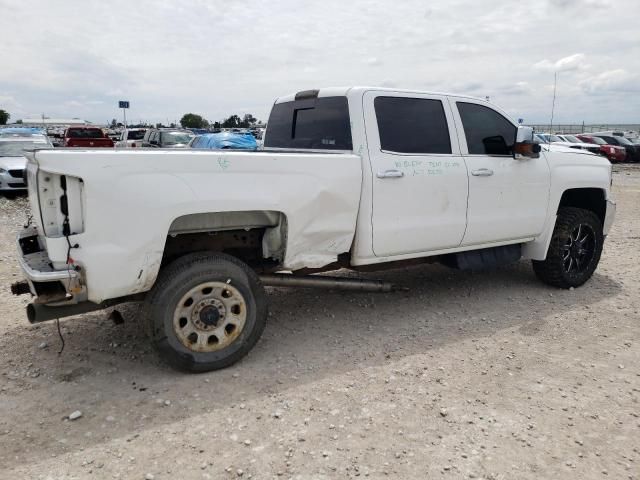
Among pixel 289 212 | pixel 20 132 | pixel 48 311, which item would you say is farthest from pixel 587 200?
pixel 20 132

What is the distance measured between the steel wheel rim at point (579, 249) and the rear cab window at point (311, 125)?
289 cm

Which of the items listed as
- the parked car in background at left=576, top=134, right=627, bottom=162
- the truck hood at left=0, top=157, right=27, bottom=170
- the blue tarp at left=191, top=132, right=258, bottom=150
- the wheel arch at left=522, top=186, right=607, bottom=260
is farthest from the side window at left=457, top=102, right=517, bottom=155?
the parked car in background at left=576, top=134, right=627, bottom=162

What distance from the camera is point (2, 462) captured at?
2.74 m

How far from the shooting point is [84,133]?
2222cm

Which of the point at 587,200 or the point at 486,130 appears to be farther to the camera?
the point at 587,200

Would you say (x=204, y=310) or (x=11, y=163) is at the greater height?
(x=11, y=163)

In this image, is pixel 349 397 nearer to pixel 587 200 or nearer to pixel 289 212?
pixel 289 212

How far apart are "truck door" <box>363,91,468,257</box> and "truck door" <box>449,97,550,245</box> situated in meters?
0.16

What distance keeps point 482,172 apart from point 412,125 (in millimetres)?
831

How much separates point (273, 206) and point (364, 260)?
3.27 ft

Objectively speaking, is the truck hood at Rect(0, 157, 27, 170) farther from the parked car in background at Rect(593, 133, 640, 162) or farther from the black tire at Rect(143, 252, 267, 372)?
the parked car in background at Rect(593, 133, 640, 162)

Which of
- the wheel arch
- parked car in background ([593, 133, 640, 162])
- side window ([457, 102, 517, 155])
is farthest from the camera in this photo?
parked car in background ([593, 133, 640, 162])

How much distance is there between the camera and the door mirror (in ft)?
16.1

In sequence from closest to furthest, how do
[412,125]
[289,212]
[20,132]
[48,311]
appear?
[48,311], [289,212], [412,125], [20,132]
